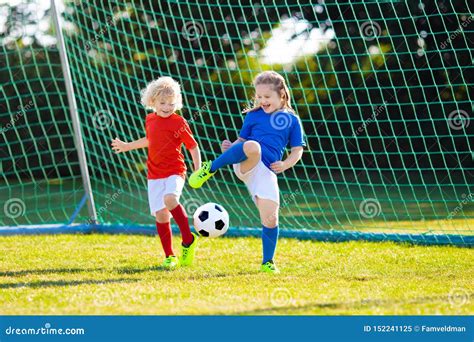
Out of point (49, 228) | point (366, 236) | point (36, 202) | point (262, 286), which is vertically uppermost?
point (36, 202)

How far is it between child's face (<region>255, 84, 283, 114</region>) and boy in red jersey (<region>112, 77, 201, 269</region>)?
1.90 feet

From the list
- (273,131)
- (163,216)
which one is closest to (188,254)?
(163,216)

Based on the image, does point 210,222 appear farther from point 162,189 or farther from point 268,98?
point 268,98

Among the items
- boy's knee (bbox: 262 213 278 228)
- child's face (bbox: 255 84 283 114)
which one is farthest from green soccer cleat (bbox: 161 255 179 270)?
child's face (bbox: 255 84 283 114)

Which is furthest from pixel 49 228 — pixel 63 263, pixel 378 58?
pixel 378 58

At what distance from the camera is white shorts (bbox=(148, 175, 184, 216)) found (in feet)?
15.9

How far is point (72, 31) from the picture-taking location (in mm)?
8445

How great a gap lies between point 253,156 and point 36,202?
19.1 ft

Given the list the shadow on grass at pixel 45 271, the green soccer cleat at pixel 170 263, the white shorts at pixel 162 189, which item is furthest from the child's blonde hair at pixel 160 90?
the shadow on grass at pixel 45 271

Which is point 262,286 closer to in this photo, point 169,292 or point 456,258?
point 169,292

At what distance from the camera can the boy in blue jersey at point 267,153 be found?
176 inches

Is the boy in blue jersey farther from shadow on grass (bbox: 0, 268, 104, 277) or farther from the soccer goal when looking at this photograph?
the soccer goal

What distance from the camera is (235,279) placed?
4336mm

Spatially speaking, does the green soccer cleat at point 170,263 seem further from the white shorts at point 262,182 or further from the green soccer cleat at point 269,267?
the white shorts at point 262,182
